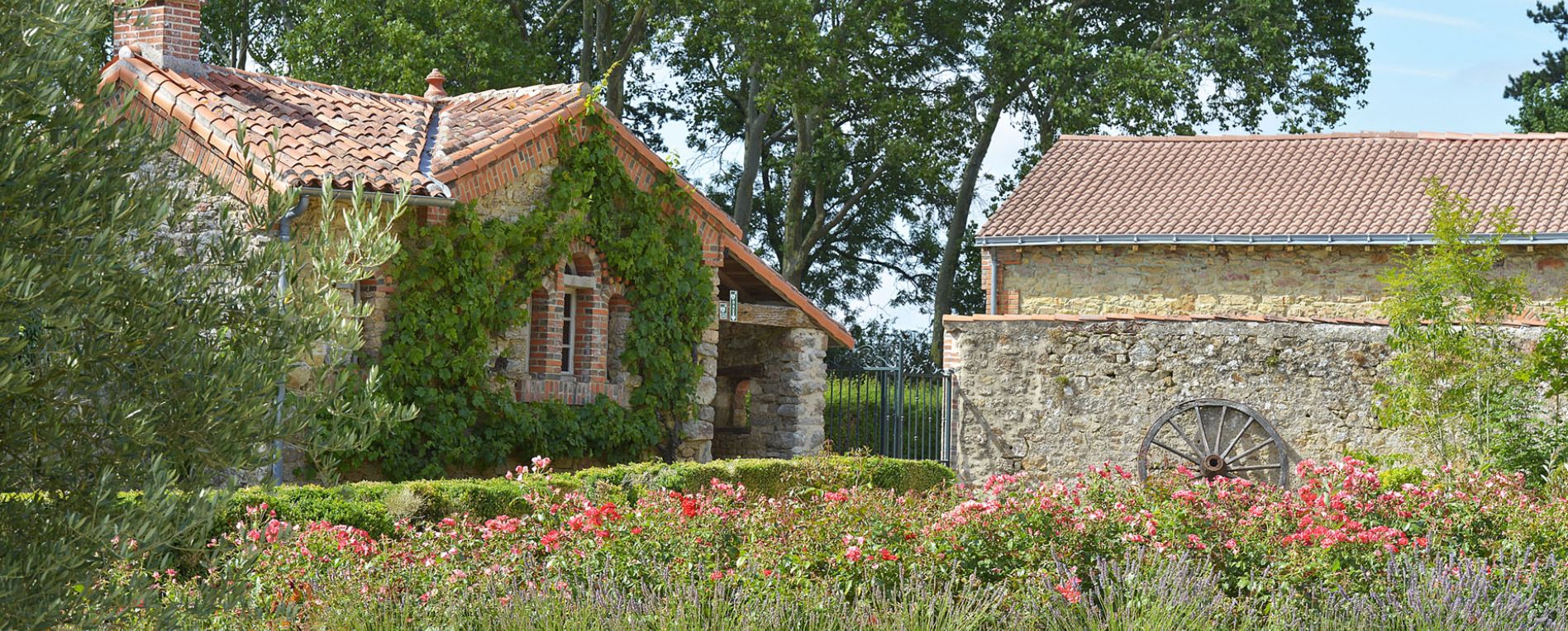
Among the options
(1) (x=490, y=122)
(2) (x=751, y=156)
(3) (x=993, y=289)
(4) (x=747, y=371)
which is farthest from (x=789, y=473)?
(2) (x=751, y=156)

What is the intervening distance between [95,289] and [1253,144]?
62.7ft

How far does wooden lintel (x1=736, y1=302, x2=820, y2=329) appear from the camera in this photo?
49.5 feet

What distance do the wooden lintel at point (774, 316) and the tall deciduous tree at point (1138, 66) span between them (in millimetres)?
9820

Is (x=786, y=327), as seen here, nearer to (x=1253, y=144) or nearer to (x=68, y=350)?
(x=1253, y=144)

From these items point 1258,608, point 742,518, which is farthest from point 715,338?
point 1258,608

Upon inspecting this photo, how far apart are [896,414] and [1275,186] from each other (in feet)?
19.4

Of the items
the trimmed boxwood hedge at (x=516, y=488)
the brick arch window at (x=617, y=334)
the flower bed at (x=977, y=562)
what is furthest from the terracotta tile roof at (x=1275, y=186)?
the flower bed at (x=977, y=562)

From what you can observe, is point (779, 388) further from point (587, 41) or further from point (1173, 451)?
point (587, 41)

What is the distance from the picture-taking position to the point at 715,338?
14.7m

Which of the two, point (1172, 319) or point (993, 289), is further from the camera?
point (993, 289)

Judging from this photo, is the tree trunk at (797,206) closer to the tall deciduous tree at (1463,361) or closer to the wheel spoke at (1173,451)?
the wheel spoke at (1173,451)

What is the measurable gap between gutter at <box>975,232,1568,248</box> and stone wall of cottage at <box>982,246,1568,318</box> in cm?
18

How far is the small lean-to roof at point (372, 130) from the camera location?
11.8m

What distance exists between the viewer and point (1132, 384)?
15352 millimetres
